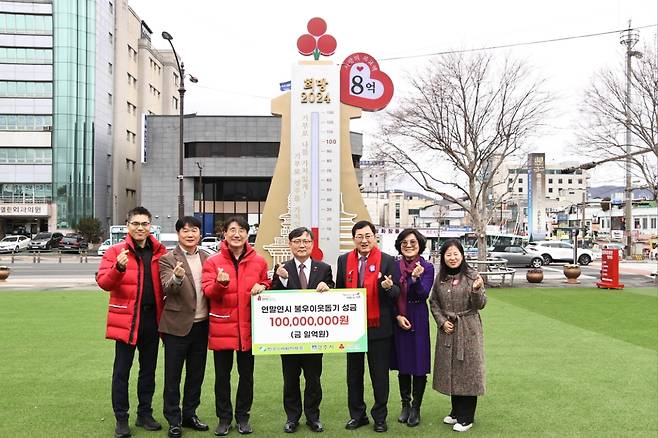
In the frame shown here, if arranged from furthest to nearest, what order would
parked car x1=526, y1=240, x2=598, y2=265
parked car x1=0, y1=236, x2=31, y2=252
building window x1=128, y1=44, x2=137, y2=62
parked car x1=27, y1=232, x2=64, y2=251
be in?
building window x1=128, y1=44, x2=137, y2=62, parked car x1=27, y1=232, x2=64, y2=251, parked car x1=0, y1=236, x2=31, y2=252, parked car x1=526, y1=240, x2=598, y2=265

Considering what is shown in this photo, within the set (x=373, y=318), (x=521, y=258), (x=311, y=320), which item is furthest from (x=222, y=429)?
(x=521, y=258)

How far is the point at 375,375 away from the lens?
5133mm

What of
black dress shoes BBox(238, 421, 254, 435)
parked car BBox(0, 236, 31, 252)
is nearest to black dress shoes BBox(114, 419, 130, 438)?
black dress shoes BBox(238, 421, 254, 435)

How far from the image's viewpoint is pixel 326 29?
1466cm

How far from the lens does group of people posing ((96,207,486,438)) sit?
16.0 feet

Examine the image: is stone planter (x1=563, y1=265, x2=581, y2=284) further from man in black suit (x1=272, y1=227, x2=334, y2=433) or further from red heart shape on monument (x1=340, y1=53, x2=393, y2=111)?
man in black suit (x1=272, y1=227, x2=334, y2=433)

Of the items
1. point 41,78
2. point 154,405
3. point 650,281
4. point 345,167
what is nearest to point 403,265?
point 154,405

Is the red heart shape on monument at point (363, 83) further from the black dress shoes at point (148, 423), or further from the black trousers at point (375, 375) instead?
the black dress shoes at point (148, 423)

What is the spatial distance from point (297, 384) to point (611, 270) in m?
15.8

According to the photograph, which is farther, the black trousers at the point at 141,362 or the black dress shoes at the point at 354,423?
the black dress shoes at the point at 354,423

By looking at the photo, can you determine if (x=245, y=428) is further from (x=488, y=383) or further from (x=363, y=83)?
(x=363, y=83)

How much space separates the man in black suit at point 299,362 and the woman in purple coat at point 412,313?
707 millimetres

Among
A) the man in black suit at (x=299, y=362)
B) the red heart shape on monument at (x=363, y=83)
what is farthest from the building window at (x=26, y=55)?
the man in black suit at (x=299, y=362)

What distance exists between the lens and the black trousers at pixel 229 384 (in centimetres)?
500
